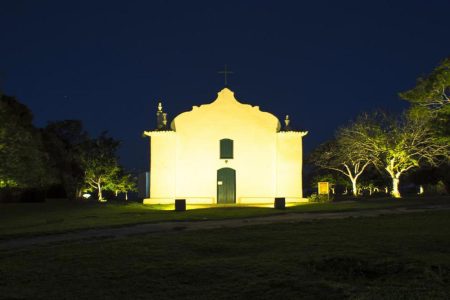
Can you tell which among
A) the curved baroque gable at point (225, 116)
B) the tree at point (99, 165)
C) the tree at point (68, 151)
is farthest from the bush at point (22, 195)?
the curved baroque gable at point (225, 116)

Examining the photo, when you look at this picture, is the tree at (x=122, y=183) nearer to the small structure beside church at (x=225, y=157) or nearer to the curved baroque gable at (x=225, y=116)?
the small structure beside church at (x=225, y=157)

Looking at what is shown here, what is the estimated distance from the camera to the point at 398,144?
115 feet

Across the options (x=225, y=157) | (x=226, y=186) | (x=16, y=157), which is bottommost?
(x=226, y=186)

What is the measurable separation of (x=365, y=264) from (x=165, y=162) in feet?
80.3

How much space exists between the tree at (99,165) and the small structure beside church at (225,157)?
51.9 ft

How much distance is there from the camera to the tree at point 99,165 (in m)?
48.4

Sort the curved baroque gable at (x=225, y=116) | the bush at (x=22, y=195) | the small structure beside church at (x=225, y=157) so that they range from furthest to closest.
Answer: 1. the bush at (x=22, y=195)
2. the curved baroque gable at (x=225, y=116)
3. the small structure beside church at (x=225, y=157)

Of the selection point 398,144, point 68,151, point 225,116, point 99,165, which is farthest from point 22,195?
point 398,144

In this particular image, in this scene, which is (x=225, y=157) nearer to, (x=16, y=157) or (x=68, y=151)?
(x=16, y=157)

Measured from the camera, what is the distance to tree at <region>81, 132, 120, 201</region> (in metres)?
48.4

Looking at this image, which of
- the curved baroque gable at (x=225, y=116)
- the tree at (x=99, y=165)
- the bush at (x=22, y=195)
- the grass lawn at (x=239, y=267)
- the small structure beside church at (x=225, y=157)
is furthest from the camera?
the tree at (x=99, y=165)

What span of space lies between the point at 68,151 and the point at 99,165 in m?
6.19

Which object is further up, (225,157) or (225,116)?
(225,116)

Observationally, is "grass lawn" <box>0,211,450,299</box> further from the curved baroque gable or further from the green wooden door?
the curved baroque gable
